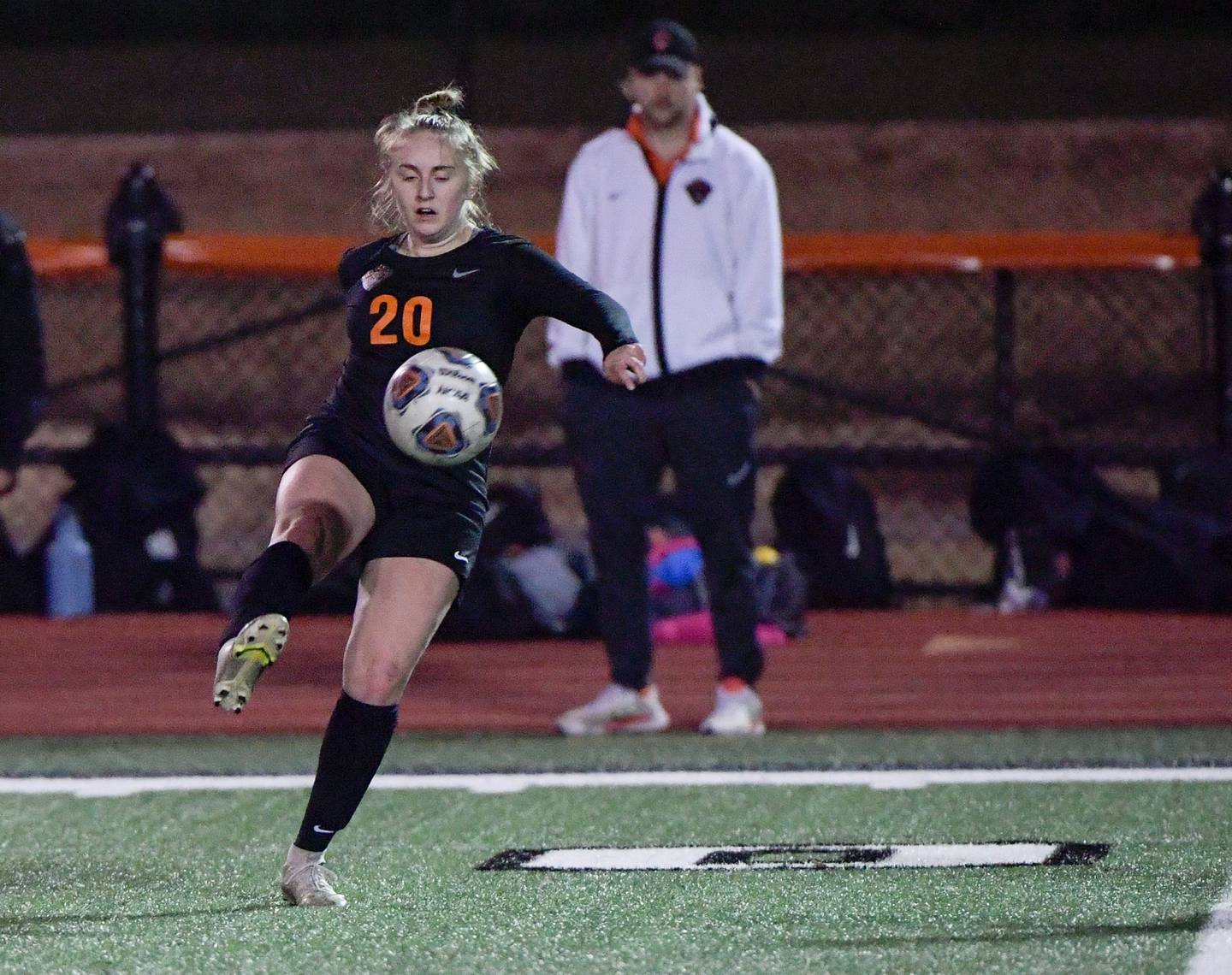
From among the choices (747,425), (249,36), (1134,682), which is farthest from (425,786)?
(249,36)

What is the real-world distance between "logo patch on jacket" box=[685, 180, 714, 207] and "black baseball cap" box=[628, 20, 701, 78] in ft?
1.04

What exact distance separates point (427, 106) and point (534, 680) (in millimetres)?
3889

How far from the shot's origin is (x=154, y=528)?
34.4ft

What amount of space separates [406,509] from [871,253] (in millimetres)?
6182

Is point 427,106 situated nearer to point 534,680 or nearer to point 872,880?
point 872,880

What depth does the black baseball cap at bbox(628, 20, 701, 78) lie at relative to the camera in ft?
22.5

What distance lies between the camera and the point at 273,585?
429cm

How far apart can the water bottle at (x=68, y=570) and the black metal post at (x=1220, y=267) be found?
16.9 ft

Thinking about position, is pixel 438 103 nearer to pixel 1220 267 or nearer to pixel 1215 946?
pixel 1215 946

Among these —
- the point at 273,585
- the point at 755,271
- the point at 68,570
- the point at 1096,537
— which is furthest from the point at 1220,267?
the point at 273,585

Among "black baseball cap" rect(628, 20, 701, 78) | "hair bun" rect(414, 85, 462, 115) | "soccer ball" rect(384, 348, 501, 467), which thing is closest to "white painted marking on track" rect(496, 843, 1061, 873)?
"soccer ball" rect(384, 348, 501, 467)

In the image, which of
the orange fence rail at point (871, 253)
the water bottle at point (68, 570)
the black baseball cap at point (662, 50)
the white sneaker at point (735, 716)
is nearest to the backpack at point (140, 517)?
the water bottle at point (68, 570)

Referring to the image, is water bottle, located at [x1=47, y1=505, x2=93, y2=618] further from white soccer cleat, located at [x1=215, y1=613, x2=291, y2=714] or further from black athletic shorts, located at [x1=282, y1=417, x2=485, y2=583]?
white soccer cleat, located at [x1=215, y1=613, x2=291, y2=714]

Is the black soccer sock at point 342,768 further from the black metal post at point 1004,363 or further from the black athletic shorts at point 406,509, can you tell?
the black metal post at point 1004,363
